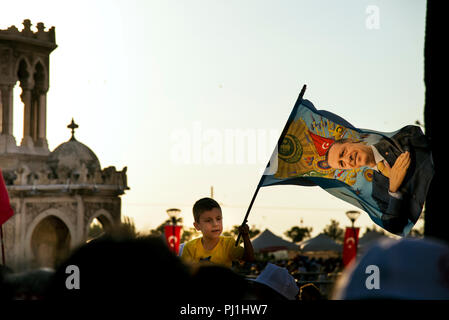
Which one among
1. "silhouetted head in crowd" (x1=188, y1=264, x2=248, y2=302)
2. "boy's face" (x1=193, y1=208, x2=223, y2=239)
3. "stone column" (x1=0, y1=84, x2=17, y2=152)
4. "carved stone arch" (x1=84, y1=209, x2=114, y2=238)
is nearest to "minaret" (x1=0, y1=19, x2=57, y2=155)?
"stone column" (x1=0, y1=84, x2=17, y2=152)

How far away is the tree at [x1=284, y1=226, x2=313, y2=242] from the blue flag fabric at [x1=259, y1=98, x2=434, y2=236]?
109 metres

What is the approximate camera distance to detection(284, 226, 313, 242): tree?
388 ft

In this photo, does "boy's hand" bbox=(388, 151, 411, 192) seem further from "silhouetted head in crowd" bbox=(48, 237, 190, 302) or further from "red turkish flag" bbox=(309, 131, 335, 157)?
"silhouetted head in crowd" bbox=(48, 237, 190, 302)

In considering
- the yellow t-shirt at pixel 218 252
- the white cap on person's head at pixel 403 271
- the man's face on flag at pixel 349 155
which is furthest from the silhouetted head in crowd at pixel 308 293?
the white cap on person's head at pixel 403 271

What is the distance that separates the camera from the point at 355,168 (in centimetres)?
804

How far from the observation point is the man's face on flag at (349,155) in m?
7.98

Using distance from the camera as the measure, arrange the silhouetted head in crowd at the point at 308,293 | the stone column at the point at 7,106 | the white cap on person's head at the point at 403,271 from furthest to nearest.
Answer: the stone column at the point at 7,106 → the silhouetted head in crowd at the point at 308,293 → the white cap on person's head at the point at 403,271

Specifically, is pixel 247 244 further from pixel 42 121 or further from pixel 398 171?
pixel 42 121

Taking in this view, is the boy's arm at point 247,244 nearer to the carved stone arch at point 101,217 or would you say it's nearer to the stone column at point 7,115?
the carved stone arch at point 101,217

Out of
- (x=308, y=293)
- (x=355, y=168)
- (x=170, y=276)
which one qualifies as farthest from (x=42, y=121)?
(x=170, y=276)

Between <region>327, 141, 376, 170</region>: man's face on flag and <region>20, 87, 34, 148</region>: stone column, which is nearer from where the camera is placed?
<region>327, 141, 376, 170</region>: man's face on flag

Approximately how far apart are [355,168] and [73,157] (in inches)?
1276
